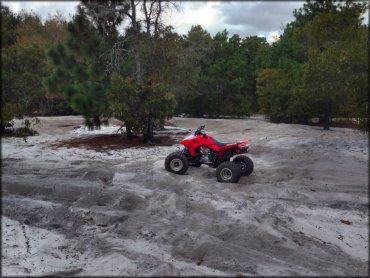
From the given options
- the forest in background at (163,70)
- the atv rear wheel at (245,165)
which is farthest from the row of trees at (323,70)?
the atv rear wheel at (245,165)

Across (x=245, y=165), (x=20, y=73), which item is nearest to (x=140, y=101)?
(x=245, y=165)

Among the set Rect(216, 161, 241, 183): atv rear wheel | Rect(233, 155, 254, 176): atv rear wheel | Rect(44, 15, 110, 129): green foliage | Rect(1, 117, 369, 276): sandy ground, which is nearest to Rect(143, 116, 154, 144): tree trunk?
Rect(1, 117, 369, 276): sandy ground

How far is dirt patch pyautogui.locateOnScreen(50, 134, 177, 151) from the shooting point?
14.3 m

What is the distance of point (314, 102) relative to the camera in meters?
19.3

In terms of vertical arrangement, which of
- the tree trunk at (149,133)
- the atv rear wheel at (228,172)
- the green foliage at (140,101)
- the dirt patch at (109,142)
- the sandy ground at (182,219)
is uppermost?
the green foliage at (140,101)

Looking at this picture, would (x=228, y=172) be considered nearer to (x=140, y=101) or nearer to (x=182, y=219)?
(x=182, y=219)

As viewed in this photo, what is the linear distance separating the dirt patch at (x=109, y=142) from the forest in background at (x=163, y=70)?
1.97 feet

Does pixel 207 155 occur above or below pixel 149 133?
below

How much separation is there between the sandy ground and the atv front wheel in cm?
19

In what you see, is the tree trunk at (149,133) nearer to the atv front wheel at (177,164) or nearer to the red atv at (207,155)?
the red atv at (207,155)

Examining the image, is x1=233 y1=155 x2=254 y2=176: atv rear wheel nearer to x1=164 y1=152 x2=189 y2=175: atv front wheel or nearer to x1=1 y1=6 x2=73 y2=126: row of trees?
x1=164 y1=152 x2=189 y2=175: atv front wheel

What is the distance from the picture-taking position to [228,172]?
8953mm

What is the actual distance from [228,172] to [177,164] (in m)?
1.44

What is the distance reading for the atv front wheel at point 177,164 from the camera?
9.54 meters
